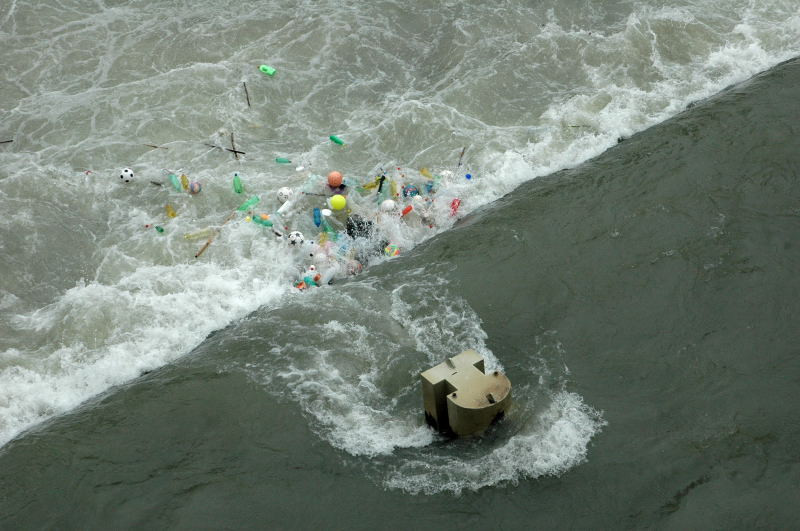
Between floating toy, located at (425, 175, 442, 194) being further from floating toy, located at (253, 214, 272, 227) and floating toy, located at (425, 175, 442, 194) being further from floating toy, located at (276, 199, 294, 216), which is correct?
floating toy, located at (253, 214, 272, 227)

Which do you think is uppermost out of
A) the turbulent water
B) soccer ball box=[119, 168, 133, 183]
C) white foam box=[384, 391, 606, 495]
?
soccer ball box=[119, 168, 133, 183]

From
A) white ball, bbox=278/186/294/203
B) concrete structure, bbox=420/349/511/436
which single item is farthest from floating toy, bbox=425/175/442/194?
concrete structure, bbox=420/349/511/436

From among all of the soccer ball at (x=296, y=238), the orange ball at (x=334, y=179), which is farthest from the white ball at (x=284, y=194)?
the soccer ball at (x=296, y=238)

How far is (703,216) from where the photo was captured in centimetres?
848

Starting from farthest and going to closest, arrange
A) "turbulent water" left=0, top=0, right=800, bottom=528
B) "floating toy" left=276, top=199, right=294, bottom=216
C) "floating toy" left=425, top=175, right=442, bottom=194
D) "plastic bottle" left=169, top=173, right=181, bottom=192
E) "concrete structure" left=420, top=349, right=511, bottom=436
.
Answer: "plastic bottle" left=169, top=173, right=181, bottom=192
"floating toy" left=425, top=175, right=442, bottom=194
"floating toy" left=276, top=199, right=294, bottom=216
"turbulent water" left=0, top=0, right=800, bottom=528
"concrete structure" left=420, top=349, right=511, bottom=436

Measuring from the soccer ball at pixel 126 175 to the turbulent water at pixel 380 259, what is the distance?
11cm

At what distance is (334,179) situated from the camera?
32.1ft

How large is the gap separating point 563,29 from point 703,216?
596cm

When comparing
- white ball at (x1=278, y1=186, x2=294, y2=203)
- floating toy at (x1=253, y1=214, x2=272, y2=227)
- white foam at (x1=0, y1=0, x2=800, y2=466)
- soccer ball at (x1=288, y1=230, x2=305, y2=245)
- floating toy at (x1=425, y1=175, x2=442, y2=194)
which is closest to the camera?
white foam at (x1=0, y1=0, x2=800, y2=466)

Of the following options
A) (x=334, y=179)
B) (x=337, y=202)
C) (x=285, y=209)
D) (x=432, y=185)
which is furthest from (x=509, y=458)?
(x=334, y=179)

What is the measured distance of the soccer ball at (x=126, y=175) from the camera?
1016cm

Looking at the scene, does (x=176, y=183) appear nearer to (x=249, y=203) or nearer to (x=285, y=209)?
(x=249, y=203)

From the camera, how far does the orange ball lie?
32.1 feet

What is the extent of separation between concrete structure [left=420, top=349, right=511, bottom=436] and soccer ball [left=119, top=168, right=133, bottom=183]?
629 cm
